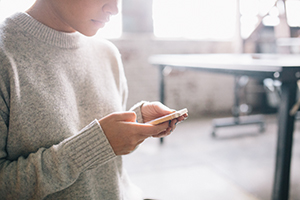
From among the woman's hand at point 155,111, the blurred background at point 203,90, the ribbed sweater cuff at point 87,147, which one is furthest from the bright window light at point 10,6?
the ribbed sweater cuff at point 87,147

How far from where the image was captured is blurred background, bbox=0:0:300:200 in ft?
5.53

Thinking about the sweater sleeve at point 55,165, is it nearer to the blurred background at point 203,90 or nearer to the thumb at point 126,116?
the thumb at point 126,116

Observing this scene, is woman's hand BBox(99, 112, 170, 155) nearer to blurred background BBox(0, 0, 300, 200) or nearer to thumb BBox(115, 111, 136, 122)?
thumb BBox(115, 111, 136, 122)

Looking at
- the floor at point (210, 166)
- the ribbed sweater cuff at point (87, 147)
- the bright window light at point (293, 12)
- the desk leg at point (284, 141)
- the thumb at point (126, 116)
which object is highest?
the bright window light at point (293, 12)

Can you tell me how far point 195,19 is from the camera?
11.3 feet

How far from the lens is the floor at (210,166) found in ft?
5.05

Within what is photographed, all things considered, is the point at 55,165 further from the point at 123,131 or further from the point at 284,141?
the point at 284,141

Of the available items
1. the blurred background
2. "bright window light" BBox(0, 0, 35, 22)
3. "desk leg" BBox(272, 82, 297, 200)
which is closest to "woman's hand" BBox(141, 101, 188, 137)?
"desk leg" BBox(272, 82, 297, 200)

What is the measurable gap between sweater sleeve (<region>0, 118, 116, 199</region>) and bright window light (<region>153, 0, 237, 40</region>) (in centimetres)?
294

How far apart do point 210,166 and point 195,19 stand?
223cm

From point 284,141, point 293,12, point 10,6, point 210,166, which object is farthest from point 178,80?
point 284,141

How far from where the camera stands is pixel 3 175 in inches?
20.4

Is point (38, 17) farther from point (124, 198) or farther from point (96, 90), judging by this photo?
point (124, 198)

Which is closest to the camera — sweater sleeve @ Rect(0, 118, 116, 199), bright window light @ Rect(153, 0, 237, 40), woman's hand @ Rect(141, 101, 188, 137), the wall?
sweater sleeve @ Rect(0, 118, 116, 199)
